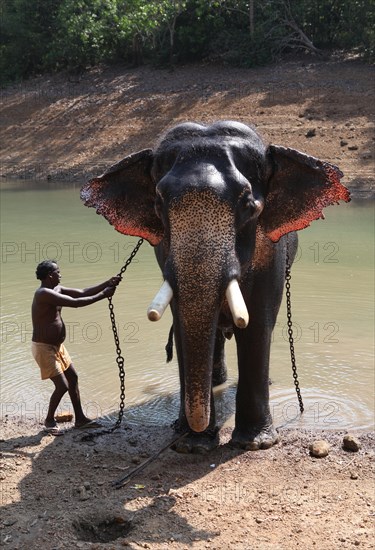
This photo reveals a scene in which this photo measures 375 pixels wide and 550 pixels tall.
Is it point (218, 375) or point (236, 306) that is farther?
point (218, 375)

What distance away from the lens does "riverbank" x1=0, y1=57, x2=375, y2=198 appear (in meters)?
21.7

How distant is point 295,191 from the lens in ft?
17.1

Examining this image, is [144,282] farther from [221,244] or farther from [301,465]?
[221,244]

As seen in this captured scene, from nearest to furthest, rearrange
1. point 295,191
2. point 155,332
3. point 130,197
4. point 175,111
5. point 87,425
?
point 295,191
point 130,197
point 87,425
point 155,332
point 175,111

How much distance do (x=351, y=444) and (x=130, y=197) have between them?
2.24 m

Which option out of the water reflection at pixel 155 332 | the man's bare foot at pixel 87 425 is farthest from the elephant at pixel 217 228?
the water reflection at pixel 155 332

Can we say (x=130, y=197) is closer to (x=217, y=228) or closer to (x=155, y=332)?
(x=217, y=228)

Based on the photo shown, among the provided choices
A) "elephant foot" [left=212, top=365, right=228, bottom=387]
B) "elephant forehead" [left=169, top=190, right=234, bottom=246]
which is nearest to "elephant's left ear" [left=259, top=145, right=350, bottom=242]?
"elephant forehead" [left=169, top=190, right=234, bottom=246]

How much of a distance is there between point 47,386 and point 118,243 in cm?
676

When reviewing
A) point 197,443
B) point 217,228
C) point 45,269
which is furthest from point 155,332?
point 217,228

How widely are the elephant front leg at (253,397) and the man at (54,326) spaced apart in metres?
1.02

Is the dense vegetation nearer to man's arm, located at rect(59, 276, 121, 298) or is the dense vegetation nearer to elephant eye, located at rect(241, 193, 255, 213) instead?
man's arm, located at rect(59, 276, 121, 298)

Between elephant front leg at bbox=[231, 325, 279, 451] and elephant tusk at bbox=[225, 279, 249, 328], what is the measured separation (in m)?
1.45

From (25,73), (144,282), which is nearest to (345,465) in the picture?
(144,282)
